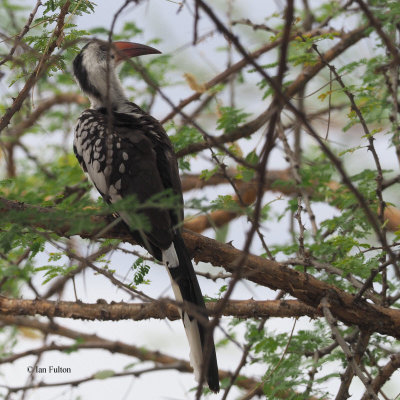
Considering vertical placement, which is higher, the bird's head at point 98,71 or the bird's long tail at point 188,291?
the bird's head at point 98,71

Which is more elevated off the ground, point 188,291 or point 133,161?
point 133,161

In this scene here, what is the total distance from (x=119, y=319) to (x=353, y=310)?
1.03 m

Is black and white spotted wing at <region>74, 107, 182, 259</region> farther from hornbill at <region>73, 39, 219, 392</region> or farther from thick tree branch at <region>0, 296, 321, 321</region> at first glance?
thick tree branch at <region>0, 296, 321, 321</region>

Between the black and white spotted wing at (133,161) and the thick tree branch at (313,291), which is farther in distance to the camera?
the black and white spotted wing at (133,161)

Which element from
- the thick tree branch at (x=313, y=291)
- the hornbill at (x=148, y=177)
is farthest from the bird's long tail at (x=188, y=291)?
the thick tree branch at (x=313, y=291)

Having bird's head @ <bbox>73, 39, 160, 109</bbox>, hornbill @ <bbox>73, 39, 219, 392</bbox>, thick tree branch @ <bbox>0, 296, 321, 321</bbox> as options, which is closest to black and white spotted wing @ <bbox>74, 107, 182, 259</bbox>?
hornbill @ <bbox>73, 39, 219, 392</bbox>

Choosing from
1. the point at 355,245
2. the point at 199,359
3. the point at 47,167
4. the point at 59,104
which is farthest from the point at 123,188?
the point at 59,104

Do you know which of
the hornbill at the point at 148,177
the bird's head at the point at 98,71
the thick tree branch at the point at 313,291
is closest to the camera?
the thick tree branch at the point at 313,291

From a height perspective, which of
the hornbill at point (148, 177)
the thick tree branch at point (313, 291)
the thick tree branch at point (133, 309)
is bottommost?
the thick tree branch at point (313, 291)

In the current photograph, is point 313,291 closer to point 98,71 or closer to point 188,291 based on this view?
point 188,291

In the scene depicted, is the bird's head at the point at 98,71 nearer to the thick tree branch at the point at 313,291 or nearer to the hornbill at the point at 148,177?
the hornbill at the point at 148,177

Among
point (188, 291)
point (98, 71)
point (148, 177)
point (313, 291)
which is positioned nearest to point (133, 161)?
point (148, 177)

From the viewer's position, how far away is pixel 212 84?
380 centimetres

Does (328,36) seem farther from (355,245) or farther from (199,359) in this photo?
(199,359)
